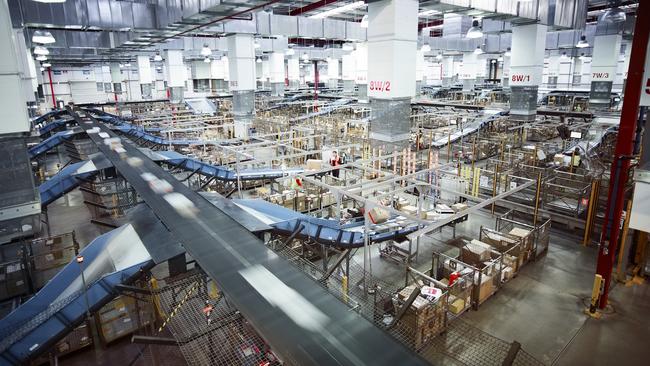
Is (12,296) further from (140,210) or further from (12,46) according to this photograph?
(12,46)

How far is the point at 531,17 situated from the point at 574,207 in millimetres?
7022

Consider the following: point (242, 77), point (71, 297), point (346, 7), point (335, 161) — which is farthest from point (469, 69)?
point (71, 297)

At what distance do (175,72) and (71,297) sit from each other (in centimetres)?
2360

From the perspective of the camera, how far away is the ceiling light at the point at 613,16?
19062 mm

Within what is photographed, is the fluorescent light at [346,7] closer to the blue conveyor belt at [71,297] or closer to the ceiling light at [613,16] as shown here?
the ceiling light at [613,16]

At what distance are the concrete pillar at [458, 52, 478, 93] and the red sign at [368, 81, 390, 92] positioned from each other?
952 inches

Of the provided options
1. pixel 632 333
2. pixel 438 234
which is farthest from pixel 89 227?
pixel 632 333

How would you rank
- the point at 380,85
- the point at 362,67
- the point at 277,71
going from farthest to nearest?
the point at 277,71 < the point at 362,67 < the point at 380,85

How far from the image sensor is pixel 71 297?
15.0 ft

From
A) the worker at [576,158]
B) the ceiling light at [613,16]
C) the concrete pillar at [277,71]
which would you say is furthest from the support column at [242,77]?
the ceiling light at [613,16]

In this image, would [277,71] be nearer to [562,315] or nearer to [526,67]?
[526,67]

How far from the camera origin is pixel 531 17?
13.8m

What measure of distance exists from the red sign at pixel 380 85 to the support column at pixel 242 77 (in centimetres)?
1006

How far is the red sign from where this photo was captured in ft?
34.0
